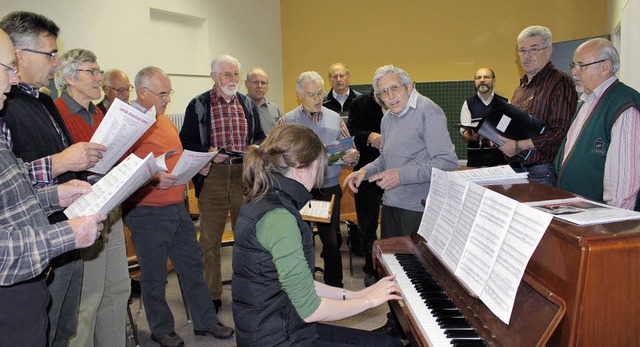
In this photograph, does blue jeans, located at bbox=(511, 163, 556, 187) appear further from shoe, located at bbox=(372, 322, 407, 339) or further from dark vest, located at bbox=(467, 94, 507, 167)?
dark vest, located at bbox=(467, 94, 507, 167)

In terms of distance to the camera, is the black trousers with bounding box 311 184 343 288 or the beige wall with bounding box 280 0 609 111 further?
the beige wall with bounding box 280 0 609 111

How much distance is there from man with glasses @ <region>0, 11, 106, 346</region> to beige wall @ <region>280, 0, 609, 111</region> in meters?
5.75

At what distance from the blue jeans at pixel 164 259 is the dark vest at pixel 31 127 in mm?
858

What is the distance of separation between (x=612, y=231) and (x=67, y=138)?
204 centimetres

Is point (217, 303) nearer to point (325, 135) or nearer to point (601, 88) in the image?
point (325, 135)

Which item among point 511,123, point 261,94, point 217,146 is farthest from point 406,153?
point 261,94

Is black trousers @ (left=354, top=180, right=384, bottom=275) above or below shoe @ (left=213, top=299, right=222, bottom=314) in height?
above

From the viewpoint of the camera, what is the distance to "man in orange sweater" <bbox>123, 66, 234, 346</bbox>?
2896mm

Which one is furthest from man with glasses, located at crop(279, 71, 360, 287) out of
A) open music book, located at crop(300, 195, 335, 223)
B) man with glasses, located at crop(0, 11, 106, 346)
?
man with glasses, located at crop(0, 11, 106, 346)

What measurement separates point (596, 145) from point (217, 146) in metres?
2.37

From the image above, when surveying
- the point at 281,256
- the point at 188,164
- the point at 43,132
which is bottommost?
the point at 281,256

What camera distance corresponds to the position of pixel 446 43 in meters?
6.91

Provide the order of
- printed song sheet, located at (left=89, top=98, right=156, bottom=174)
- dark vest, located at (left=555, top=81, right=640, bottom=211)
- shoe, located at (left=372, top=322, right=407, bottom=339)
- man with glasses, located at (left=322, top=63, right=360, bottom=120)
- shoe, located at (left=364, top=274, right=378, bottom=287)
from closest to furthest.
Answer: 1. printed song sheet, located at (left=89, top=98, right=156, bottom=174)
2. dark vest, located at (left=555, top=81, right=640, bottom=211)
3. shoe, located at (left=372, top=322, right=407, bottom=339)
4. shoe, located at (left=364, top=274, right=378, bottom=287)
5. man with glasses, located at (left=322, top=63, right=360, bottom=120)

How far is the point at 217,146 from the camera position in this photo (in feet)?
11.6
